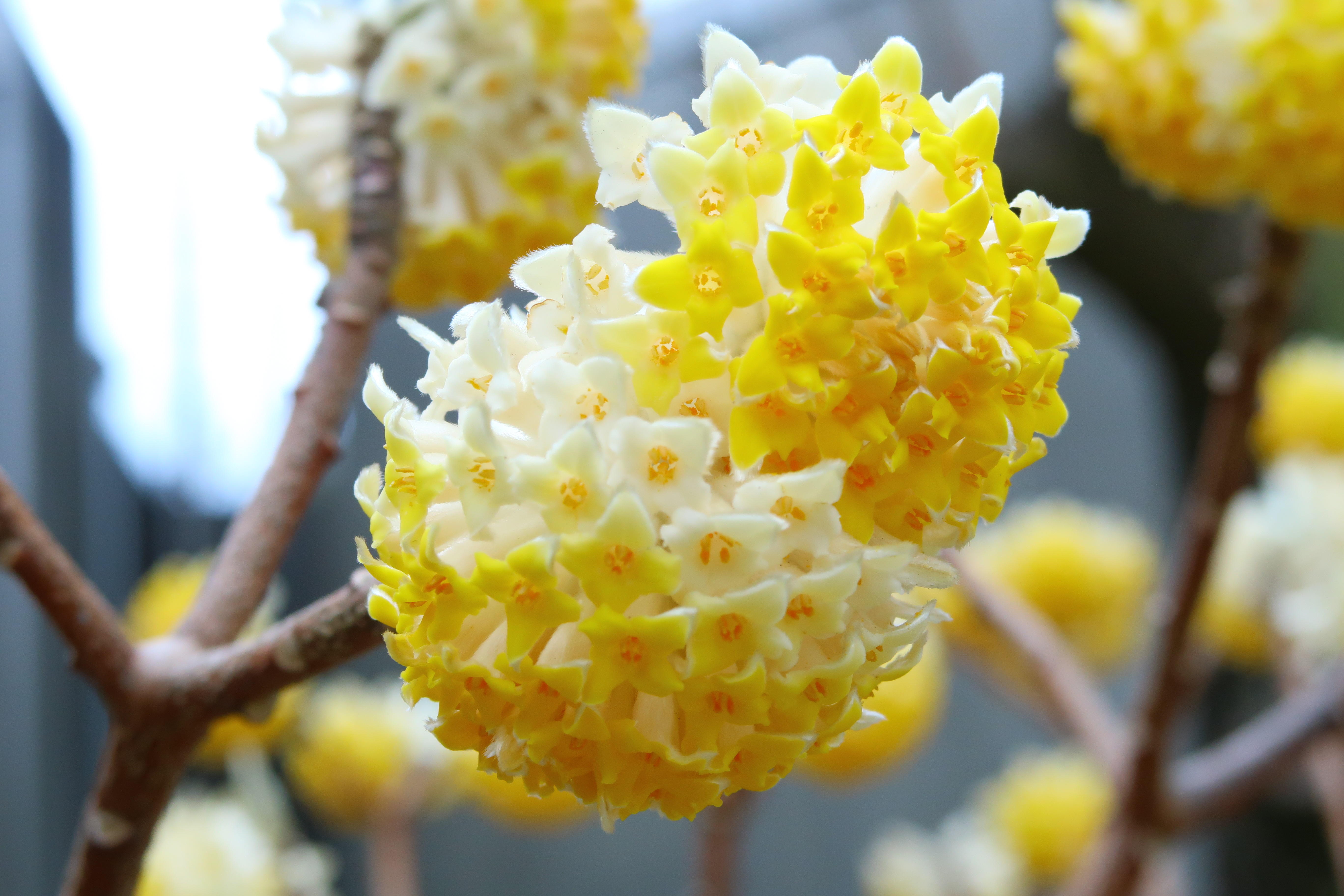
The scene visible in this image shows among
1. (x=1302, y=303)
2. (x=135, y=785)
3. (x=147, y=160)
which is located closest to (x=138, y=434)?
(x=147, y=160)

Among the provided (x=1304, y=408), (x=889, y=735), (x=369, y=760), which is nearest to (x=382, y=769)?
(x=369, y=760)

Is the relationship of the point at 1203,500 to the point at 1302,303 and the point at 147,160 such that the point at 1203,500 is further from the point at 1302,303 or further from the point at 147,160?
the point at 1302,303

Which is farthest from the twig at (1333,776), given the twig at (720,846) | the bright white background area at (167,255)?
the bright white background area at (167,255)

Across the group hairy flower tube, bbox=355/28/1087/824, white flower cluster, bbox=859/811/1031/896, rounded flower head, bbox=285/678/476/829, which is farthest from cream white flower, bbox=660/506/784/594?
white flower cluster, bbox=859/811/1031/896

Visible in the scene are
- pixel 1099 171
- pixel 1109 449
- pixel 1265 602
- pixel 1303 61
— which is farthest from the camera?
pixel 1109 449

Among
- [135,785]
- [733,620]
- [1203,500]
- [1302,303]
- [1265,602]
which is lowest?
[1302,303]
